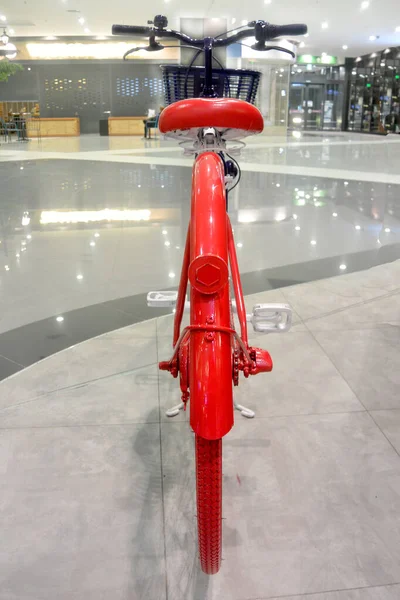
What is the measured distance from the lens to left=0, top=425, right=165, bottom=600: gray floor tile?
132cm

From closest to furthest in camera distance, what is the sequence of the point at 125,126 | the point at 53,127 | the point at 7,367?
the point at 7,367 < the point at 53,127 < the point at 125,126

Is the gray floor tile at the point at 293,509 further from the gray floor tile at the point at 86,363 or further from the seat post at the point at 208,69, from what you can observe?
the seat post at the point at 208,69

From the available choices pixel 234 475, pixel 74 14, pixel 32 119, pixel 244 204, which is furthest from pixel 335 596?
pixel 32 119

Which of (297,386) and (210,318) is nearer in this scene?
(210,318)

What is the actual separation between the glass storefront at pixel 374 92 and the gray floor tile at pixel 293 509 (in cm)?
2646

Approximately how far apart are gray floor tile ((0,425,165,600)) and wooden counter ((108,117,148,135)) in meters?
21.2

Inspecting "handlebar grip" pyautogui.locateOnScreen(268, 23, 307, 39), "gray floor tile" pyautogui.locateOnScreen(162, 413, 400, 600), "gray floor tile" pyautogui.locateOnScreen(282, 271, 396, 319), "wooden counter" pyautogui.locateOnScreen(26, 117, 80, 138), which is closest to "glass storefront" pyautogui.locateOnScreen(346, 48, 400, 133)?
"wooden counter" pyautogui.locateOnScreen(26, 117, 80, 138)

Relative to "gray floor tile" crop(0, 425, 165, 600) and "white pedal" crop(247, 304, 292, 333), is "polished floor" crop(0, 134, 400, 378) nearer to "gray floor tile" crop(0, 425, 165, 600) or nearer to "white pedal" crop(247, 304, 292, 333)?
"gray floor tile" crop(0, 425, 165, 600)

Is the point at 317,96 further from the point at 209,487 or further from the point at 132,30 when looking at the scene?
the point at 209,487

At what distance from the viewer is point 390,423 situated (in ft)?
6.59

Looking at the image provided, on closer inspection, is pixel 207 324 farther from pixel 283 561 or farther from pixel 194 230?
pixel 283 561

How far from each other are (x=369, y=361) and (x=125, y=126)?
2094cm

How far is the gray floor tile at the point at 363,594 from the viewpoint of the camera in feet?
4.19

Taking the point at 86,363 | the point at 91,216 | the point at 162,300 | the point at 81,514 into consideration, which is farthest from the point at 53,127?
the point at 81,514
